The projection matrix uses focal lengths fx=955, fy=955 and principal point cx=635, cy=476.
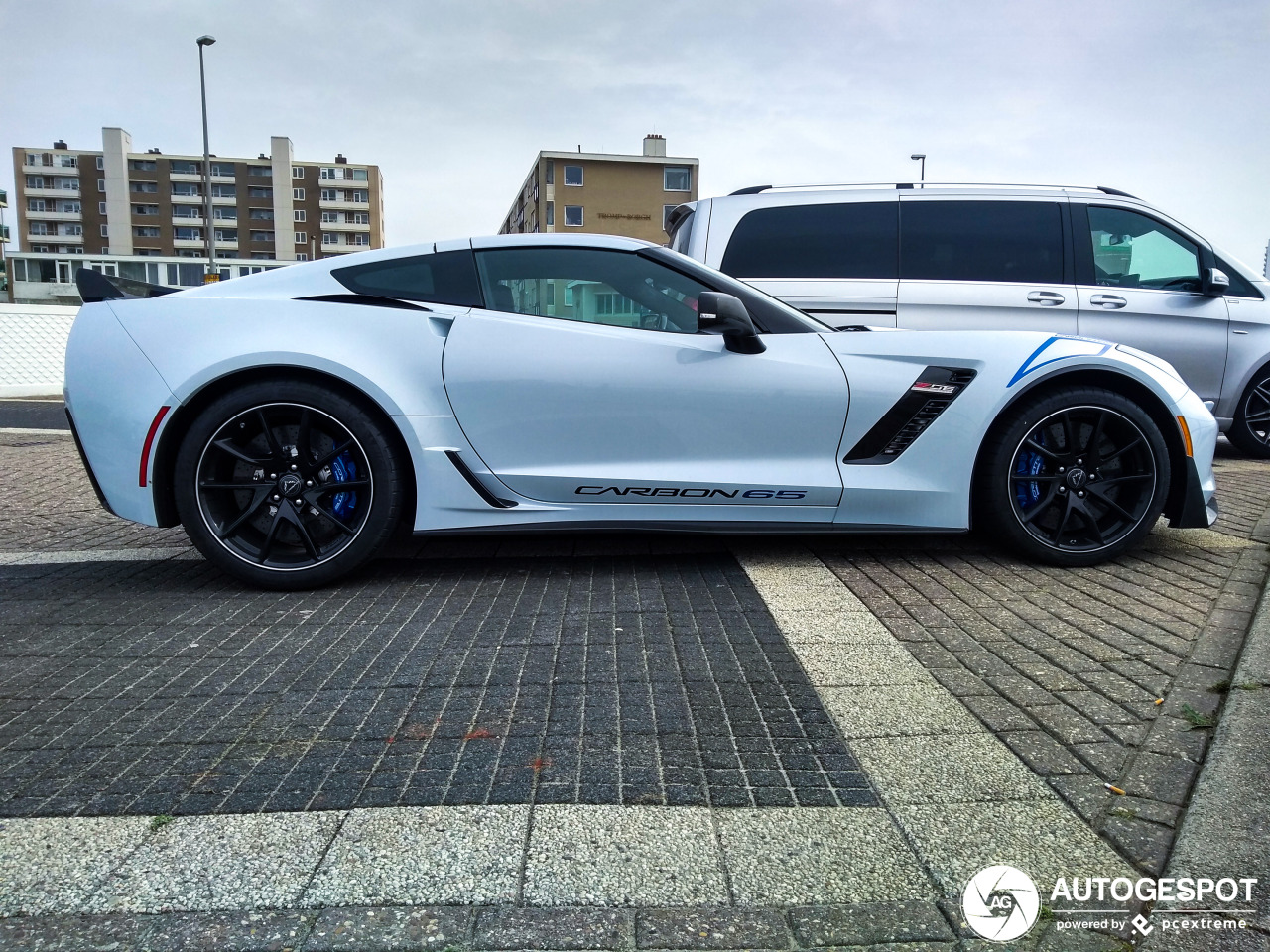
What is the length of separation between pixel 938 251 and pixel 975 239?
0.28 meters

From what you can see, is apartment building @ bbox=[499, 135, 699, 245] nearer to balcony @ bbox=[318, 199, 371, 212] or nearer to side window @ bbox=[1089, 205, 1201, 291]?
balcony @ bbox=[318, 199, 371, 212]

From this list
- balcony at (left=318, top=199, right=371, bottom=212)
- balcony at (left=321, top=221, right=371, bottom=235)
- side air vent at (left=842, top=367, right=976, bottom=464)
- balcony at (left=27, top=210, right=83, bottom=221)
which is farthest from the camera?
balcony at (left=321, top=221, right=371, bottom=235)

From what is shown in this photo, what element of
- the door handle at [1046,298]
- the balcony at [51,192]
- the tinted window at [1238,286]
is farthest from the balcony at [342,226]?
the door handle at [1046,298]

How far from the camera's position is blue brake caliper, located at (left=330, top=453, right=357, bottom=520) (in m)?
3.75

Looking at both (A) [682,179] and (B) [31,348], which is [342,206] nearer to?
(A) [682,179]

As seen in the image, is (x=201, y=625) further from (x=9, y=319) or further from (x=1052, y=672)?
(x=9, y=319)

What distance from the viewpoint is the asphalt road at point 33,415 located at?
1129 cm

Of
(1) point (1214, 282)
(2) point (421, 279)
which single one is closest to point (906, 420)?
(2) point (421, 279)

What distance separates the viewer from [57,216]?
9388 cm

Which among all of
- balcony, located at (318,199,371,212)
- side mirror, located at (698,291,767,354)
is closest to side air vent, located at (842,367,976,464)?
side mirror, located at (698,291,767,354)

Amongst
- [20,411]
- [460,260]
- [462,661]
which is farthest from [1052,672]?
[20,411]

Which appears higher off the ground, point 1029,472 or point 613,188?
point 613,188

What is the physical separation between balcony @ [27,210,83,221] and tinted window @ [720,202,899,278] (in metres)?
106

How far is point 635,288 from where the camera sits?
153 inches
